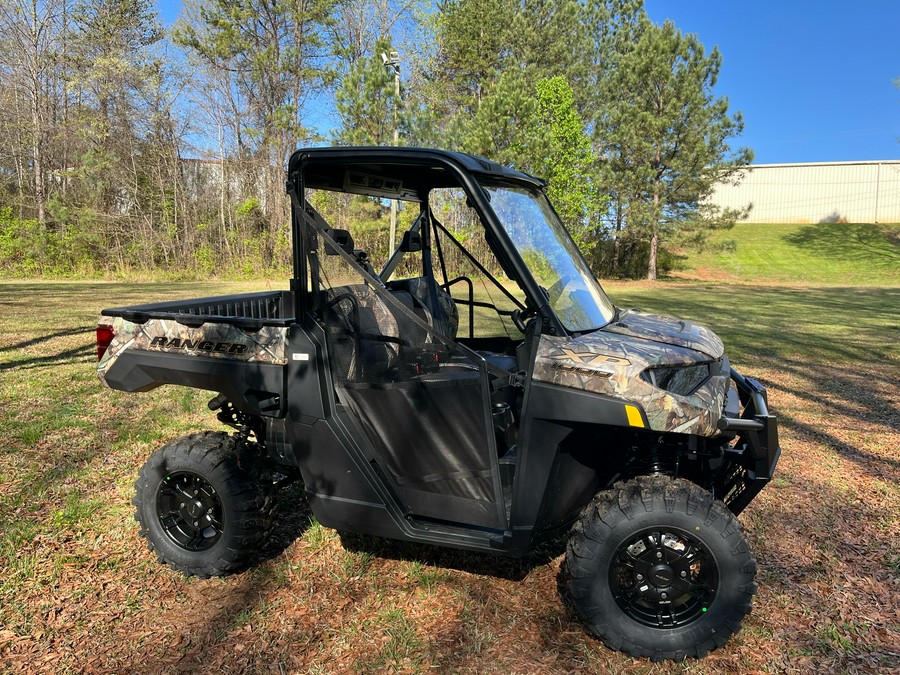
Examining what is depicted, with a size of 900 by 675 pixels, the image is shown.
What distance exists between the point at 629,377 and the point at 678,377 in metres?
0.30

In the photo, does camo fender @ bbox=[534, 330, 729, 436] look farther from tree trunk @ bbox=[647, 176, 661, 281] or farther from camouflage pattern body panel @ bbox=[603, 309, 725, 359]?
tree trunk @ bbox=[647, 176, 661, 281]

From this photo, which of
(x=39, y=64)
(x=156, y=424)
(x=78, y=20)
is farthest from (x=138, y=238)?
(x=156, y=424)

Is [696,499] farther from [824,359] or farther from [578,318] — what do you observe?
[824,359]

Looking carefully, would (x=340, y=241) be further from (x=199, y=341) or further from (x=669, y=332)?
(x=669, y=332)

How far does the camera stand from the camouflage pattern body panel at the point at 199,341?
279cm

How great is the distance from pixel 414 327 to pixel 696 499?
1.39 meters

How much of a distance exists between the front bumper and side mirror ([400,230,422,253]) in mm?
1940

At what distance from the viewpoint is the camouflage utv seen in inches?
95.2

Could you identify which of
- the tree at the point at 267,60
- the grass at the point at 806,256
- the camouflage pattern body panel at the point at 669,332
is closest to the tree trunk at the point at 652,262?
the grass at the point at 806,256

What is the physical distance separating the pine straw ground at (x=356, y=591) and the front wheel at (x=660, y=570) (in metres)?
0.13

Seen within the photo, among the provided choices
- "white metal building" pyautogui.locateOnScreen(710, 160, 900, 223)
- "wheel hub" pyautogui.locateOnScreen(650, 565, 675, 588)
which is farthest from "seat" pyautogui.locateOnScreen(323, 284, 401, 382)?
"white metal building" pyautogui.locateOnScreen(710, 160, 900, 223)

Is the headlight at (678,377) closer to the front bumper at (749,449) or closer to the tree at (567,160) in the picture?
the front bumper at (749,449)

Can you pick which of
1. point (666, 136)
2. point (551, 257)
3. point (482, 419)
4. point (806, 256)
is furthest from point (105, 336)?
point (806, 256)

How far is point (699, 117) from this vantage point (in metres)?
26.0
